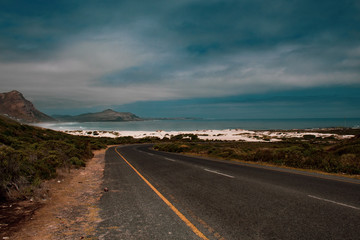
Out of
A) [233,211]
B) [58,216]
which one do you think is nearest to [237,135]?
[233,211]

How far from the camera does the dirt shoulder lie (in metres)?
4.65

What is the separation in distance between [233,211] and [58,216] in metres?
4.82

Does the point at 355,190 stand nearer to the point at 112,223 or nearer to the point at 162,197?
the point at 162,197

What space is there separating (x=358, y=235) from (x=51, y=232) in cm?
658

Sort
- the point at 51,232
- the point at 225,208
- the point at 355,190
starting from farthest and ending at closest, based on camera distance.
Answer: the point at 355,190
the point at 225,208
the point at 51,232

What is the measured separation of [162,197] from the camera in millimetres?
7266

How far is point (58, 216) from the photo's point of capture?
5.77 meters

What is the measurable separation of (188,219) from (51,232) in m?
3.17

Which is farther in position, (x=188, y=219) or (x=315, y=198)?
(x=315, y=198)

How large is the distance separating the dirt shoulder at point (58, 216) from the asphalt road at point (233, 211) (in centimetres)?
40

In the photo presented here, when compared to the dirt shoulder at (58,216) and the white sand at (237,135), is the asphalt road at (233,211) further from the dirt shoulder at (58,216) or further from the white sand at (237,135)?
the white sand at (237,135)

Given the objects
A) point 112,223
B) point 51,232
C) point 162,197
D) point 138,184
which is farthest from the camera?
point 138,184

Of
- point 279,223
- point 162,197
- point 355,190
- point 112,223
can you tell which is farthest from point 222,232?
point 355,190

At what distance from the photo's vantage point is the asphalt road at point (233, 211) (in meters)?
4.50
